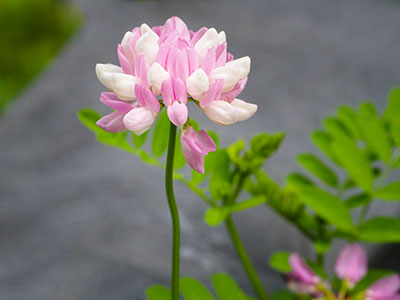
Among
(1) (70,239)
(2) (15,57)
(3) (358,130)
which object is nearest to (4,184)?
(1) (70,239)

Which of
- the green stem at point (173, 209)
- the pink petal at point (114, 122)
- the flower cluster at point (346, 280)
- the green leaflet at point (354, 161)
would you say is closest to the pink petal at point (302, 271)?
the flower cluster at point (346, 280)

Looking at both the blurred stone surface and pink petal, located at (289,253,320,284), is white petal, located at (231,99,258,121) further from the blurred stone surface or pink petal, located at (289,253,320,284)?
the blurred stone surface

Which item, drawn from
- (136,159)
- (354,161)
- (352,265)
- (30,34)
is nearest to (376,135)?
(354,161)

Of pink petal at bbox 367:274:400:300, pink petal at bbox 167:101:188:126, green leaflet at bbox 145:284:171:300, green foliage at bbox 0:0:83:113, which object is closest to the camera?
pink petal at bbox 167:101:188:126

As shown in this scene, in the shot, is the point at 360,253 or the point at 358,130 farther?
the point at 358,130

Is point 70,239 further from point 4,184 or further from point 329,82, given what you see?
point 329,82

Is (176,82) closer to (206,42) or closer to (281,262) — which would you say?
(206,42)

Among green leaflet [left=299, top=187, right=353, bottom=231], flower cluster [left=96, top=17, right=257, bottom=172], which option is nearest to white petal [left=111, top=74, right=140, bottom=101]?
flower cluster [left=96, top=17, right=257, bottom=172]
